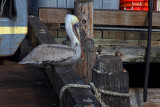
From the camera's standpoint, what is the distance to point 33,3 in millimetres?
8773

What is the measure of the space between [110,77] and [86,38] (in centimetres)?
249

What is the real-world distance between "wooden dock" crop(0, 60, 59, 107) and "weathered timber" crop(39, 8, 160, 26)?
145 centimetres

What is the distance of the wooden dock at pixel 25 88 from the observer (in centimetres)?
396

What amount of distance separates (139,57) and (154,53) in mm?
407

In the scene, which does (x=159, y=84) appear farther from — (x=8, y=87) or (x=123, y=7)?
(x=8, y=87)

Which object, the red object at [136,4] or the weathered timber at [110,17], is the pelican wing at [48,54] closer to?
the weathered timber at [110,17]

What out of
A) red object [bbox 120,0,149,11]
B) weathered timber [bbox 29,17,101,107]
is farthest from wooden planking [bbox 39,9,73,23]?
weathered timber [bbox 29,17,101,107]

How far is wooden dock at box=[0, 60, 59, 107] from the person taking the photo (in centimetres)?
396

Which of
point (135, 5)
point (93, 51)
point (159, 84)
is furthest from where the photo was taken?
point (159, 84)

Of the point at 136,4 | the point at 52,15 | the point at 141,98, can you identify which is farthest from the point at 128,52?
the point at 136,4

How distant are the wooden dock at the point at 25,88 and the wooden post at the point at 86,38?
77 centimetres

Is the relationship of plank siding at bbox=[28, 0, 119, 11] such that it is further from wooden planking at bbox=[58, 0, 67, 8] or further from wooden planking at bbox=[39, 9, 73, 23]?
wooden planking at bbox=[39, 9, 73, 23]

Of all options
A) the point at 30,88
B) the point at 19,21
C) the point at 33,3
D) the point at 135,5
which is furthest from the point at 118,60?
the point at 33,3

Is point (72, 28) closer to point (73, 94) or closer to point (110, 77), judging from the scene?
point (110, 77)
